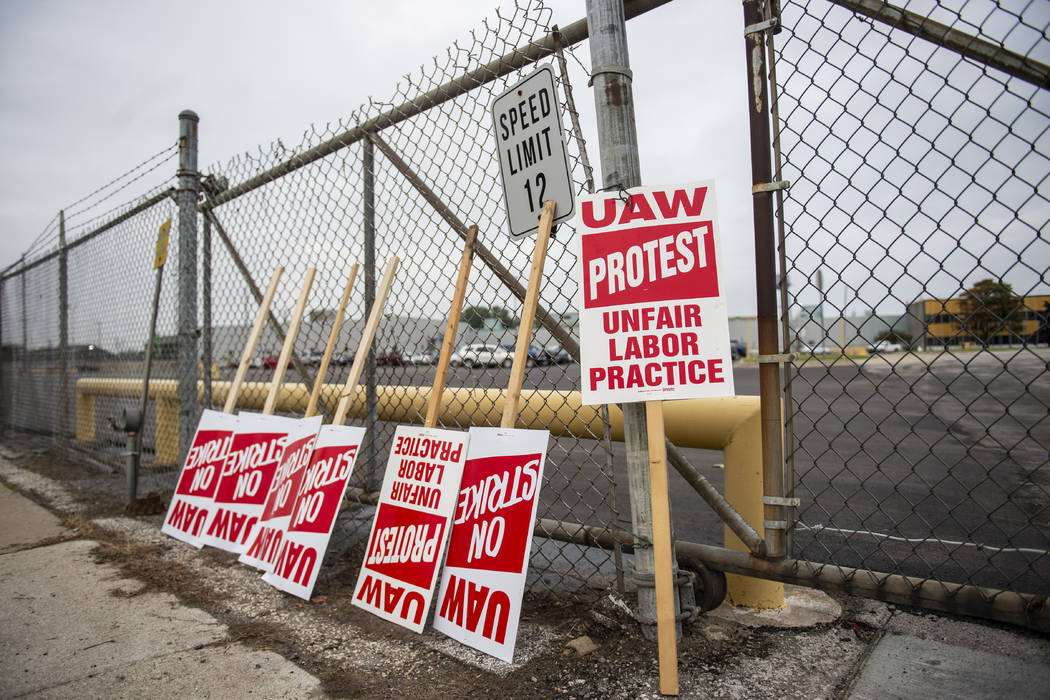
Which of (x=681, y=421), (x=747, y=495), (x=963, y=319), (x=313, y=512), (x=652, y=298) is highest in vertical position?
(x=652, y=298)

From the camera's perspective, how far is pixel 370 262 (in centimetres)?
332

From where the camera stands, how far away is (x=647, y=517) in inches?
79.1

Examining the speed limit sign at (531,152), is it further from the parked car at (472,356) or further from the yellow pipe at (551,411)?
the parked car at (472,356)

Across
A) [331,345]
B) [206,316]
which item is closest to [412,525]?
[331,345]

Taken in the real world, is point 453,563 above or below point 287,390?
below

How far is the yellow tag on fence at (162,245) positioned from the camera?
179 inches

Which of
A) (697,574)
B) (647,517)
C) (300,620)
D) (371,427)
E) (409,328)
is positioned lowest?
(300,620)

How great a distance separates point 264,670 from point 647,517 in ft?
4.87

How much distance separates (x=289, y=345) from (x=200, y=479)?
3.56 ft

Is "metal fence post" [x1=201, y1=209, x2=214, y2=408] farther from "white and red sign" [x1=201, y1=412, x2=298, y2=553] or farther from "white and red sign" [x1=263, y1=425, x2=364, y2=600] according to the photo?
"white and red sign" [x1=263, y1=425, x2=364, y2=600]

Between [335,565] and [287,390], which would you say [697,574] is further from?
[287,390]

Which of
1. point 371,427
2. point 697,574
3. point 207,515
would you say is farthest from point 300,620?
point 697,574

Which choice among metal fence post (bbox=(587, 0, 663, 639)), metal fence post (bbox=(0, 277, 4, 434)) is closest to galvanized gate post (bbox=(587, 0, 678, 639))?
metal fence post (bbox=(587, 0, 663, 639))

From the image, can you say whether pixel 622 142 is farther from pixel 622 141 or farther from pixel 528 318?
pixel 528 318
